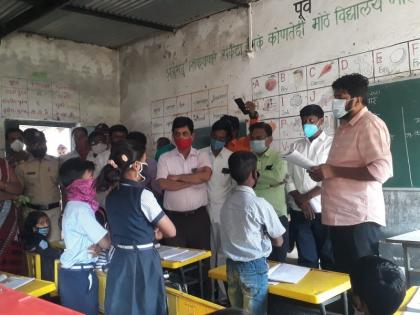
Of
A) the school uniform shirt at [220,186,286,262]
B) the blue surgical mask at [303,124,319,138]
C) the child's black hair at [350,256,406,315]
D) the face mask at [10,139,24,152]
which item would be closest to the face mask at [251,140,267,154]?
the blue surgical mask at [303,124,319,138]

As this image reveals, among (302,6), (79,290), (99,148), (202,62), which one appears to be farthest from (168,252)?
(202,62)

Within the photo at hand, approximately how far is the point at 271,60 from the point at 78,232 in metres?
2.80

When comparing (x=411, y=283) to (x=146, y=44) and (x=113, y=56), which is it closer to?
(x=146, y=44)

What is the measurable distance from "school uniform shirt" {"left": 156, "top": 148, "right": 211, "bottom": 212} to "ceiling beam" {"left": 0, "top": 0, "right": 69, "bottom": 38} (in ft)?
5.75

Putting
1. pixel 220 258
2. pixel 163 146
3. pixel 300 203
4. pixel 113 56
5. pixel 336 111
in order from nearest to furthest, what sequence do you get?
pixel 336 111
pixel 300 203
pixel 220 258
pixel 163 146
pixel 113 56

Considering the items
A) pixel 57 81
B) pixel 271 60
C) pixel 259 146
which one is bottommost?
pixel 259 146

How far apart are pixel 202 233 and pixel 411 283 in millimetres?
1574

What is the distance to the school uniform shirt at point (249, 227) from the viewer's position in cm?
221

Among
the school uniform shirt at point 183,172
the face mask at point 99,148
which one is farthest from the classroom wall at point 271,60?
the face mask at point 99,148

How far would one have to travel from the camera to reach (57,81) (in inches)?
226

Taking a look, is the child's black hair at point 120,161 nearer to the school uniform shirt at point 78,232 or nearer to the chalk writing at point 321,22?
the school uniform shirt at point 78,232

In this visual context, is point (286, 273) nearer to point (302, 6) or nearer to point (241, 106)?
point (241, 106)

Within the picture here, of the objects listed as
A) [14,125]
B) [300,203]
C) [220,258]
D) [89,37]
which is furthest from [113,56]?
[300,203]

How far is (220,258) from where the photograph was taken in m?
4.03
